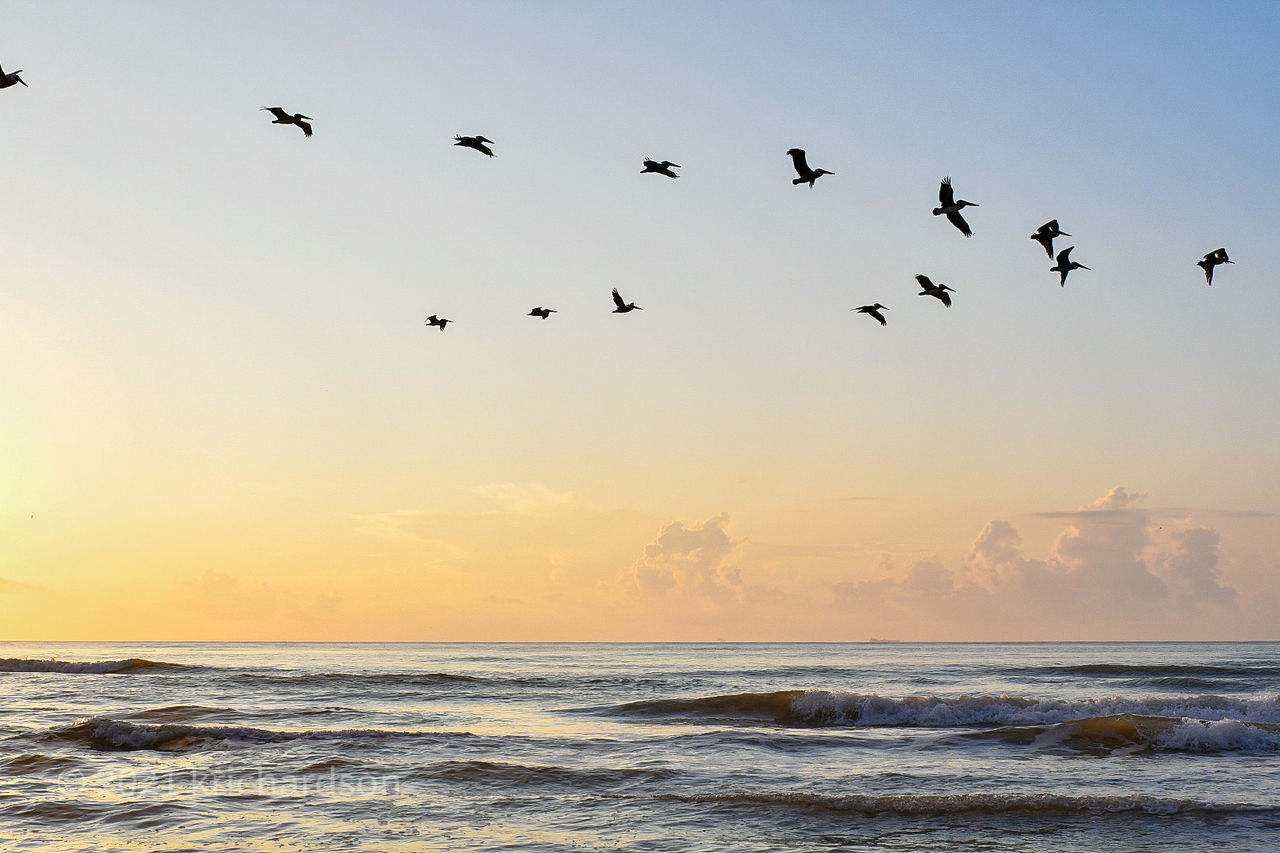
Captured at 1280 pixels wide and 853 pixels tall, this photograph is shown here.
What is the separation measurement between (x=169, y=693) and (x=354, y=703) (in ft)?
27.8

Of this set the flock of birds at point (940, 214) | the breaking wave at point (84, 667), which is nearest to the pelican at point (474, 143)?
the flock of birds at point (940, 214)

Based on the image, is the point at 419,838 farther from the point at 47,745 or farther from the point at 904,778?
the point at 47,745

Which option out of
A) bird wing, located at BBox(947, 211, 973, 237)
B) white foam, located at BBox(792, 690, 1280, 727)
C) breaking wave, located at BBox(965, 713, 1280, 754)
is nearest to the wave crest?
white foam, located at BBox(792, 690, 1280, 727)

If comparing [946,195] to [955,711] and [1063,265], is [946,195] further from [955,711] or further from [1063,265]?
[955,711]

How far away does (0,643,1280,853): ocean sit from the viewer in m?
14.1

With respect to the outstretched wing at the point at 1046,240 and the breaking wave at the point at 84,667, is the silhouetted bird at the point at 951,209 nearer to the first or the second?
the outstretched wing at the point at 1046,240

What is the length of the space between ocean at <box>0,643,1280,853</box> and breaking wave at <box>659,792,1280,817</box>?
2.2 inches

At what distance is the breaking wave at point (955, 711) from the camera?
1147 inches

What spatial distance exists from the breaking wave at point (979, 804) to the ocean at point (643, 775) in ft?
0.18

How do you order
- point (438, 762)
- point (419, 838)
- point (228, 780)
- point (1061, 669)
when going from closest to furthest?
point (419, 838), point (228, 780), point (438, 762), point (1061, 669)

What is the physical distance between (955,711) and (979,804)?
1471cm

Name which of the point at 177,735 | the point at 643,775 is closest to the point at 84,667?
the point at 177,735

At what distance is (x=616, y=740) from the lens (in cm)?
2381

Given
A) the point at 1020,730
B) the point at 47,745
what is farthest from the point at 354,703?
the point at 1020,730
